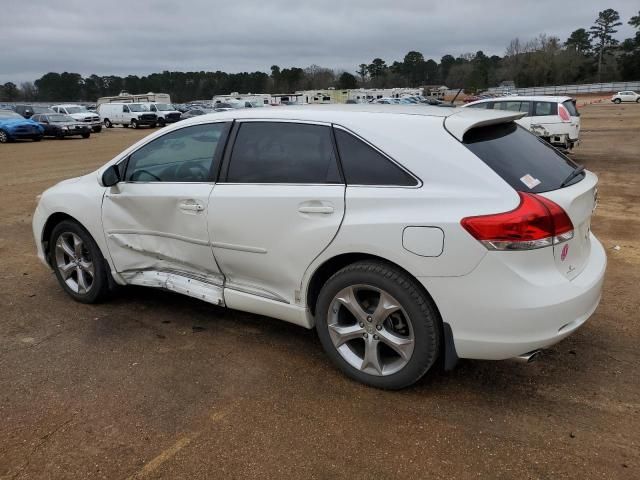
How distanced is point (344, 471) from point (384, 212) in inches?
52.8

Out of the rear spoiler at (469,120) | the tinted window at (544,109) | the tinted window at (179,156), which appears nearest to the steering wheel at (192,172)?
the tinted window at (179,156)

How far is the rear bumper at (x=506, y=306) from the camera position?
2.69 metres

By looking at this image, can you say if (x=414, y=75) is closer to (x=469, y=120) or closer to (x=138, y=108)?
(x=138, y=108)

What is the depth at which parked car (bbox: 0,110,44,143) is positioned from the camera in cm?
2645

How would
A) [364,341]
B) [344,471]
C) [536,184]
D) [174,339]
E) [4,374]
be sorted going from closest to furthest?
[344,471] → [536,184] → [364,341] → [4,374] → [174,339]

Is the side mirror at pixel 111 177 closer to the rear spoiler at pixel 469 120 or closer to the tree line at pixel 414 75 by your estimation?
the rear spoiler at pixel 469 120

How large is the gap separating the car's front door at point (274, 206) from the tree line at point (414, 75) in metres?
93.5

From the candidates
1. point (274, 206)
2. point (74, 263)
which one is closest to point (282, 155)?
point (274, 206)

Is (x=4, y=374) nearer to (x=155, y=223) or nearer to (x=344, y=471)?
(x=155, y=223)

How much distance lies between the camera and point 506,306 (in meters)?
2.71

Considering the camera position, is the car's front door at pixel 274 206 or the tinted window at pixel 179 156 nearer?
the car's front door at pixel 274 206

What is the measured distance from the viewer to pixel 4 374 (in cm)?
354

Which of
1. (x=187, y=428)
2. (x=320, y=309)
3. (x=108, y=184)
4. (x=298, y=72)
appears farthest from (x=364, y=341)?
(x=298, y=72)

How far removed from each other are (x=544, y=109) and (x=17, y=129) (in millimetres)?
24644
